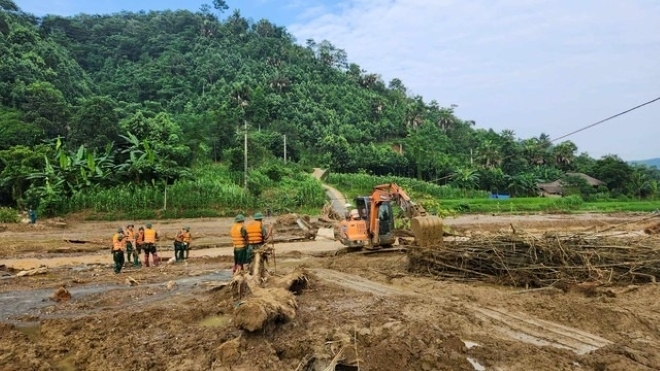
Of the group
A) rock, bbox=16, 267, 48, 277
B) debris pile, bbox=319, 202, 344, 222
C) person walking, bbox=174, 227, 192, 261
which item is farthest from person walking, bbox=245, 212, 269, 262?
debris pile, bbox=319, 202, 344, 222

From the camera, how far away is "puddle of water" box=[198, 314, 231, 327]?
8.74 metres

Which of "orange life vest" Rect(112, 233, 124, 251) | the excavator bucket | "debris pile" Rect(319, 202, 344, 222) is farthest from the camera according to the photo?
"debris pile" Rect(319, 202, 344, 222)

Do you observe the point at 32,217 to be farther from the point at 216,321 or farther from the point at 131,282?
the point at 216,321

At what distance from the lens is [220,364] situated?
6.41m

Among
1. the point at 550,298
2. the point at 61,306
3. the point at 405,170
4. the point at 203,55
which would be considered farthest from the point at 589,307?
the point at 203,55

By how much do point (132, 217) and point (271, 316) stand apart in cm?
2807

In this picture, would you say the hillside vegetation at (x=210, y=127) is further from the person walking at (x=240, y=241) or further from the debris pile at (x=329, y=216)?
the person walking at (x=240, y=241)

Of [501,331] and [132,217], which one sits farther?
[132,217]

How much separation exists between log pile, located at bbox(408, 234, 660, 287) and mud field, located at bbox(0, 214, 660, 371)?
19.6 inches

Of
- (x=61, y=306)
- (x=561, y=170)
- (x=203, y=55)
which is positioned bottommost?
(x=61, y=306)

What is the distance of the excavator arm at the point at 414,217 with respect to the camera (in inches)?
520

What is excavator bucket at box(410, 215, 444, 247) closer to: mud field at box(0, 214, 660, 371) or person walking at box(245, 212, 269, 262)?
mud field at box(0, 214, 660, 371)

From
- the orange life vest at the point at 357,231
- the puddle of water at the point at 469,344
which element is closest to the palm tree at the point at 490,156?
the orange life vest at the point at 357,231

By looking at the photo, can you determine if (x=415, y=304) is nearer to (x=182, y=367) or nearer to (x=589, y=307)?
(x=589, y=307)
